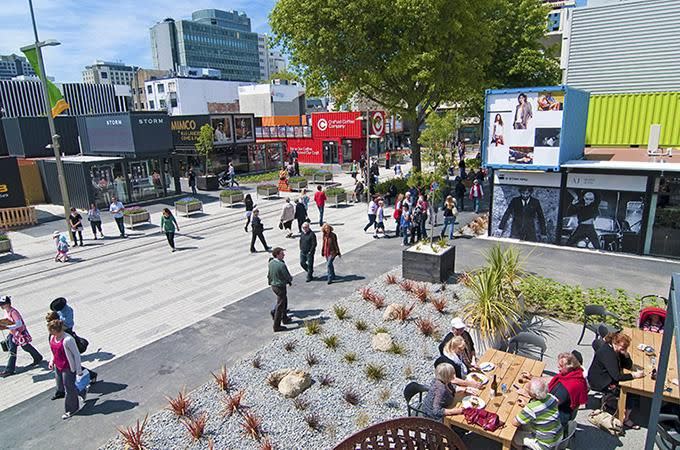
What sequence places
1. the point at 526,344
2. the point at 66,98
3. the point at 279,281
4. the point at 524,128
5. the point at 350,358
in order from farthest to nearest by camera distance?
1. the point at 66,98
2. the point at 524,128
3. the point at 279,281
4. the point at 350,358
5. the point at 526,344

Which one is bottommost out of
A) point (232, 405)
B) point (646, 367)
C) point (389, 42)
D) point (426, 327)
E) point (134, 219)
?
point (232, 405)

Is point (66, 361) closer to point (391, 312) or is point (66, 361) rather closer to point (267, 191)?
point (391, 312)

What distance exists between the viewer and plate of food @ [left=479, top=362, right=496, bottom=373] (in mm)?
6732

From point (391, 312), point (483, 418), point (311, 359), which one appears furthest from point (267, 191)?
point (483, 418)

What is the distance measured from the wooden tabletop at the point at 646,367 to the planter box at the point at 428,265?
4.98 metres

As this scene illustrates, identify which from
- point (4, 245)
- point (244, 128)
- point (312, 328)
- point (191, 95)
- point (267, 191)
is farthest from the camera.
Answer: point (191, 95)

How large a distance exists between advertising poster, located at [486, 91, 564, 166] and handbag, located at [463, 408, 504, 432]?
12041mm

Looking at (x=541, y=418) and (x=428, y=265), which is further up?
(x=541, y=418)

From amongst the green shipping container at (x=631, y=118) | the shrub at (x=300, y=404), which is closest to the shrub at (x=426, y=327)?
the shrub at (x=300, y=404)

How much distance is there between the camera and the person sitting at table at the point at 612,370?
21.5ft

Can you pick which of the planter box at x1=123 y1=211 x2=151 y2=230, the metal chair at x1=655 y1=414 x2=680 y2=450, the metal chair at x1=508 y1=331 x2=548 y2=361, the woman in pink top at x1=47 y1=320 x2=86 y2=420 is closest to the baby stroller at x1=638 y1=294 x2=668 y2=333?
the metal chair at x1=508 y1=331 x2=548 y2=361

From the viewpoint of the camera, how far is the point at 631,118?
18.7 meters

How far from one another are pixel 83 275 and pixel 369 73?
1666 cm

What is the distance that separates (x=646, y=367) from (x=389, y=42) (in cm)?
2007
